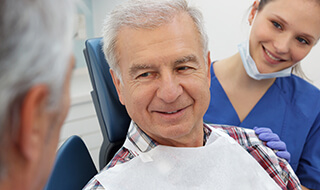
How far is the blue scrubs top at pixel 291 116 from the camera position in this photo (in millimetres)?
1322

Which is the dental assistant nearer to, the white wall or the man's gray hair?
the white wall

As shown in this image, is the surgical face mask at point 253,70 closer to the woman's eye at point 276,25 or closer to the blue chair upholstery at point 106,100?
the woman's eye at point 276,25

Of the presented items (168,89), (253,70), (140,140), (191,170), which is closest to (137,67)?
(168,89)

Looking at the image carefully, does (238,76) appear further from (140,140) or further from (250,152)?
(140,140)

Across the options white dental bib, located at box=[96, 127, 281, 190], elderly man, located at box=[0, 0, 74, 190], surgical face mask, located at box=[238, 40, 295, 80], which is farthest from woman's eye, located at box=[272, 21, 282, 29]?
elderly man, located at box=[0, 0, 74, 190]

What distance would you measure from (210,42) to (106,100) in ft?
4.06

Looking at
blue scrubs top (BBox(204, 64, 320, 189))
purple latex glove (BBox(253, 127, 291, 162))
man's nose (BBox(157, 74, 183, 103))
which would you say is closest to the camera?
man's nose (BBox(157, 74, 183, 103))

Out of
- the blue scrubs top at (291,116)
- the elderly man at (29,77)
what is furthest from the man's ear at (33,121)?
the blue scrubs top at (291,116)

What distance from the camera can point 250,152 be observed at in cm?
112

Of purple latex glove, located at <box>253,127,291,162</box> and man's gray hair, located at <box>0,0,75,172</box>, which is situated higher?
man's gray hair, located at <box>0,0,75,172</box>

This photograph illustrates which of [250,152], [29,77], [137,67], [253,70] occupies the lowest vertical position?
[250,152]

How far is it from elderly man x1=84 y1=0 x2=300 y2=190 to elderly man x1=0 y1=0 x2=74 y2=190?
52 cm

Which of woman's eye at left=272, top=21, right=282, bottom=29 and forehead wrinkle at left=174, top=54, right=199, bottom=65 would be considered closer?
forehead wrinkle at left=174, top=54, right=199, bottom=65

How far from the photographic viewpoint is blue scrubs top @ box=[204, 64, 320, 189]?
4.34ft
